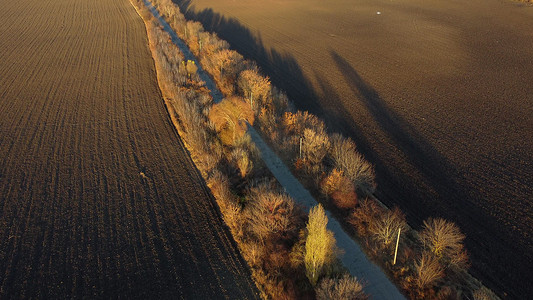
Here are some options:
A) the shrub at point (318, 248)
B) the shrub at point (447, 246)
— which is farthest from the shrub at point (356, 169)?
the shrub at point (318, 248)

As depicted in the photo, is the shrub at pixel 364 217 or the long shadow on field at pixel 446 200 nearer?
the long shadow on field at pixel 446 200

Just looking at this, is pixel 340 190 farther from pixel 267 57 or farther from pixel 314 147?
pixel 267 57

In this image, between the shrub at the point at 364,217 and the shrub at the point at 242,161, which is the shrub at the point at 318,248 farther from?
the shrub at the point at 242,161

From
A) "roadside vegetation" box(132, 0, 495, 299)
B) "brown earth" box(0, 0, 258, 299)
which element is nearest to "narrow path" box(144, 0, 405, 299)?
"roadside vegetation" box(132, 0, 495, 299)

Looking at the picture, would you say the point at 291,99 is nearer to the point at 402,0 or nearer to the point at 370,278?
the point at 370,278

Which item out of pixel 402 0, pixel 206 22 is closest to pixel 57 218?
pixel 206 22

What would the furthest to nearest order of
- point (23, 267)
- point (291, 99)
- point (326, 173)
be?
1. point (291, 99)
2. point (326, 173)
3. point (23, 267)

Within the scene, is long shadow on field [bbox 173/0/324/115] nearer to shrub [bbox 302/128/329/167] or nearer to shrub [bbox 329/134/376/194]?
shrub [bbox 302/128/329/167]
